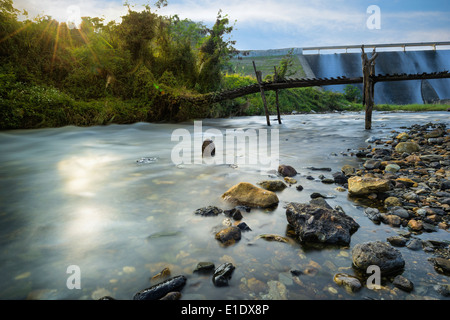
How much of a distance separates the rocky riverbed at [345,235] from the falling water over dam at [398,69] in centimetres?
4445

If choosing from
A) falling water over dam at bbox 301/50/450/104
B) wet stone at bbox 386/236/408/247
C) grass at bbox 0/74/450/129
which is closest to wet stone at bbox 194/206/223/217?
wet stone at bbox 386/236/408/247

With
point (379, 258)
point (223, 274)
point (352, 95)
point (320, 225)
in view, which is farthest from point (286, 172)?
point (352, 95)

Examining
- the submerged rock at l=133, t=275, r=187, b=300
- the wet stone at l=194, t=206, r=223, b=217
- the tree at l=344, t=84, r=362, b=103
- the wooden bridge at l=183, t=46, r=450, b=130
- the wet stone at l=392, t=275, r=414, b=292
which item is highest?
the tree at l=344, t=84, r=362, b=103

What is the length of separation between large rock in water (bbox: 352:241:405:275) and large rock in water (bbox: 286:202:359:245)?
0.30m

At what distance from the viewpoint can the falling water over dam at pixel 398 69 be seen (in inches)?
1642

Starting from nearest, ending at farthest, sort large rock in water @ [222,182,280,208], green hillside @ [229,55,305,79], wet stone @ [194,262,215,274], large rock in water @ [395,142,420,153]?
wet stone @ [194,262,215,274]
large rock in water @ [222,182,280,208]
large rock in water @ [395,142,420,153]
green hillside @ [229,55,305,79]

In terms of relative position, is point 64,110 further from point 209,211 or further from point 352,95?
point 352,95

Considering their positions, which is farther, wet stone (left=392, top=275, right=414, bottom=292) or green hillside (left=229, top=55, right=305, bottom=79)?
green hillside (left=229, top=55, right=305, bottom=79)

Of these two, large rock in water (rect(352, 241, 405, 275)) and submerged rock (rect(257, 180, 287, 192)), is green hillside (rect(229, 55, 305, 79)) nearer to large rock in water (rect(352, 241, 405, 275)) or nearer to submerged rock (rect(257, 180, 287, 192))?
submerged rock (rect(257, 180, 287, 192))

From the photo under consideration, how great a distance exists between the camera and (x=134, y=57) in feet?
51.0

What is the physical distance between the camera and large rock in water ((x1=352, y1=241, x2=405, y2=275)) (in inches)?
72.9

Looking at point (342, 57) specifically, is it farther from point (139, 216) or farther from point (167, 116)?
point (139, 216)

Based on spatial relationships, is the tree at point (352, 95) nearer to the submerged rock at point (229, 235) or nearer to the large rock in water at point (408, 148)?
the large rock in water at point (408, 148)
